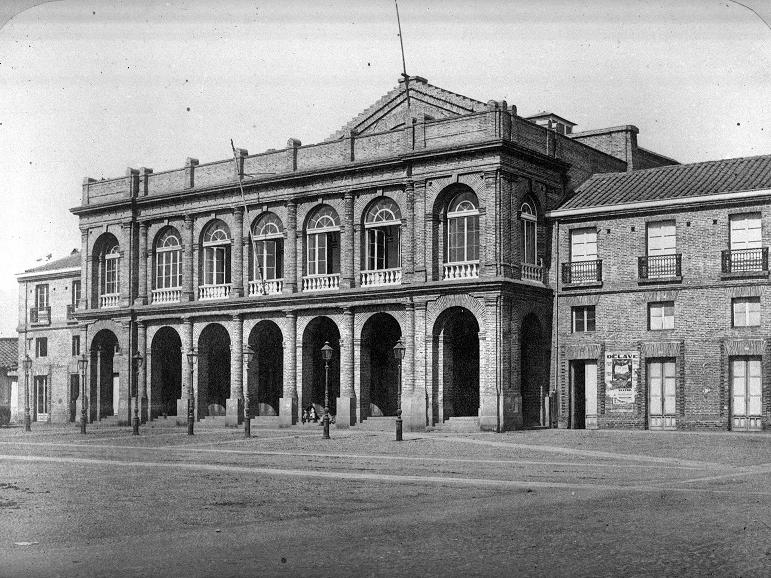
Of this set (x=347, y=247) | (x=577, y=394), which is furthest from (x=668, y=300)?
(x=347, y=247)

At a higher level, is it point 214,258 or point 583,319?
point 214,258

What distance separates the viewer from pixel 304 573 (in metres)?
9.93

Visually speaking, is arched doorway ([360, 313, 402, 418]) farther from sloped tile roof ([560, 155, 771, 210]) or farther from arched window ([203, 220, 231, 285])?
sloped tile roof ([560, 155, 771, 210])

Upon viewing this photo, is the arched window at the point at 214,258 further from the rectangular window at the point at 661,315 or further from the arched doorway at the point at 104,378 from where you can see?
the rectangular window at the point at 661,315

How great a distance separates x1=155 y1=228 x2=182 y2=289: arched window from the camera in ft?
158

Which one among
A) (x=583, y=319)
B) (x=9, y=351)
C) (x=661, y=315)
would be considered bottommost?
(x=9, y=351)

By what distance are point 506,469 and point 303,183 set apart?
23958 mm

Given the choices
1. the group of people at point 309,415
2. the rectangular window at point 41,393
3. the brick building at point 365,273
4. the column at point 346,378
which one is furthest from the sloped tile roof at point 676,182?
the rectangular window at point 41,393

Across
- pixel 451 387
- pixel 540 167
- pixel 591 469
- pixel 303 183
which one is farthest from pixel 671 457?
pixel 303 183

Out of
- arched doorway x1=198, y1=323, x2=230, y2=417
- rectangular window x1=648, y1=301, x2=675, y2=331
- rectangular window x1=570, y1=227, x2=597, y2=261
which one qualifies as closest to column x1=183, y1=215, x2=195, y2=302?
arched doorway x1=198, y1=323, x2=230, y2=417

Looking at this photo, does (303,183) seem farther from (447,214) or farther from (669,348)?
(669,348)

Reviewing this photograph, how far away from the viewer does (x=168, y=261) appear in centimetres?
4866

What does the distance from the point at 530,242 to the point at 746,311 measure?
28.1 feet

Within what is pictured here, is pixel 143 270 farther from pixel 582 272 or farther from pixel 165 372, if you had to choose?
pixel 582 272
